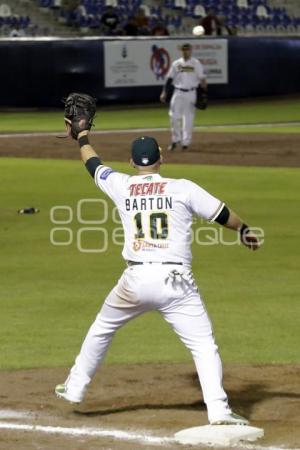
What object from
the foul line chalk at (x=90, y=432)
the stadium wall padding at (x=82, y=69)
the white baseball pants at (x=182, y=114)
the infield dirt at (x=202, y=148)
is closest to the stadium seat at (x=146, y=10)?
the stadium wall padding at (x=82, y=69)

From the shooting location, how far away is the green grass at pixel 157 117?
32219 mm

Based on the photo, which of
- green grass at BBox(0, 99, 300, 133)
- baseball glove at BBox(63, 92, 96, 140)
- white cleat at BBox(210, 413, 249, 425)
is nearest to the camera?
white cleat at BBox(210, 413, 249, 425)

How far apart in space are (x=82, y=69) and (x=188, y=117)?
410 inches

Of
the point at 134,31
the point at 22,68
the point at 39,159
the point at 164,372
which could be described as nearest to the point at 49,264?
the point at 164,372

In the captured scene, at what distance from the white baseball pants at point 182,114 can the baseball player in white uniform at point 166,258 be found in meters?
18.1

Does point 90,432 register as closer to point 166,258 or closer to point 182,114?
point 166,258

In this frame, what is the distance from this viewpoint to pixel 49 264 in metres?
13.9

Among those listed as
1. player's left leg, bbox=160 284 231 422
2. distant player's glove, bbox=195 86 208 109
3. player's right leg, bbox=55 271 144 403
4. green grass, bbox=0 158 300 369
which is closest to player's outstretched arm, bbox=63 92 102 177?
player's right leg, bbox=55 271 144 403

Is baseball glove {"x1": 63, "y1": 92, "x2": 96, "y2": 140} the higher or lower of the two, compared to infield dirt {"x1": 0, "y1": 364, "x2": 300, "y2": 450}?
higher

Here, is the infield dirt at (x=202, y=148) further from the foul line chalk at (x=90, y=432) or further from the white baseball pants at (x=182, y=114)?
the foul line chalk at (x=90, y=432)

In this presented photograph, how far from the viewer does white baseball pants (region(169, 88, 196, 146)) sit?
2562cm

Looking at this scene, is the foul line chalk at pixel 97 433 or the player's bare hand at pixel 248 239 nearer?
the foul line chalk at pixel 97 433

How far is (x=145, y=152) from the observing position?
296 inches

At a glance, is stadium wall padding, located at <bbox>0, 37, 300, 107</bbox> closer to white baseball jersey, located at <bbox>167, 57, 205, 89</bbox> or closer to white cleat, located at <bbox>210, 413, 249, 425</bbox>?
white baseball jersey, located at <bbox>167, 57, 205, 89</bbox>
